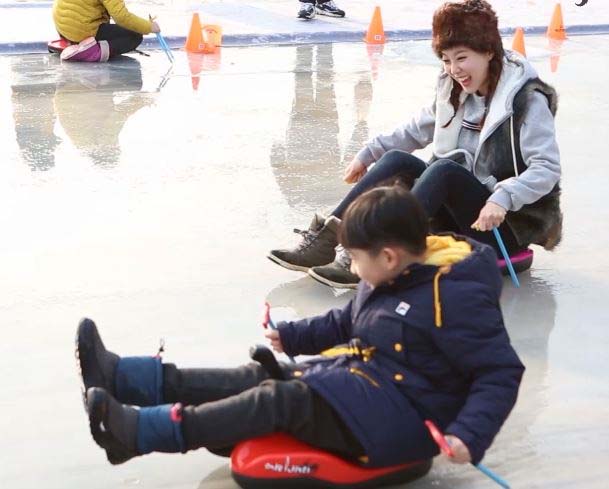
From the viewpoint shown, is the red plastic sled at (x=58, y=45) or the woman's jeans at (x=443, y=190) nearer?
the woman's jeans at (x=443, y=190)

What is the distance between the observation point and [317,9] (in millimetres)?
10102

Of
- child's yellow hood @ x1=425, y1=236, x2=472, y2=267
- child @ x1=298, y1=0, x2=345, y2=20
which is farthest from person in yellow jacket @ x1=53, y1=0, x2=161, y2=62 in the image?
child's yellow hood @ x1=425, y1=236, x2=472, y2=267

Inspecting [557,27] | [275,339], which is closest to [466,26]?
[275,339]

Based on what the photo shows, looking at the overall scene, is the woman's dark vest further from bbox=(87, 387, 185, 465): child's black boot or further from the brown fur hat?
bbox=(87, 387, 185, 465): child's black boot

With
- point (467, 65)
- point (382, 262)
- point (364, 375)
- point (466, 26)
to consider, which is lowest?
point (364, 375)

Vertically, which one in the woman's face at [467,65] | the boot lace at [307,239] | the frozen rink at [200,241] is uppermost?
the woman's face at [467,65]

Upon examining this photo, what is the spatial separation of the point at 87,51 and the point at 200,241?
12.9ft

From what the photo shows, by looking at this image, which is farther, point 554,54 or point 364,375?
point 554,54

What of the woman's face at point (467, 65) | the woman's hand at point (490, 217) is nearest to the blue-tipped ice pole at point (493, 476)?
the woman's hand at point (490, 217)

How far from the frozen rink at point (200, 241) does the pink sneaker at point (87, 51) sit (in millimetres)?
144

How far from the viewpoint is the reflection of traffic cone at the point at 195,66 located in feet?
23.5

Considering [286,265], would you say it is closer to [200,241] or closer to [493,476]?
[200,241]

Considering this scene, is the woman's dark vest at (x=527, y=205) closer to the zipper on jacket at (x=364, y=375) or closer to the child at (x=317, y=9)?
the zipper on jacket at (x=364, y=375)

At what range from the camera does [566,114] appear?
6367 mm
